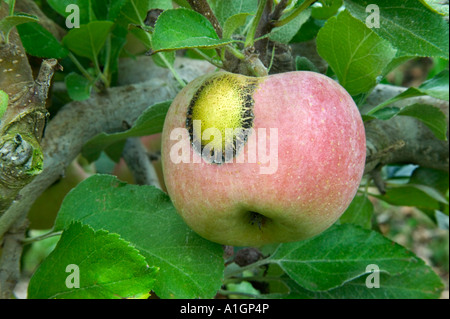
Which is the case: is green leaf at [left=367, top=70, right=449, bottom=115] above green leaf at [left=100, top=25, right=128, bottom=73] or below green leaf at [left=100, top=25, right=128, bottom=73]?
below

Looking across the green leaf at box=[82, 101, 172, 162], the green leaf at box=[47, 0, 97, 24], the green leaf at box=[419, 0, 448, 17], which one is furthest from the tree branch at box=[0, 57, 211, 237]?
the green leaf at box=[419, 0, 448, 17]

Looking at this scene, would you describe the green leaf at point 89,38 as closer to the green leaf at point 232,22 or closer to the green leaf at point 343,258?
the green leaf at point 232,22

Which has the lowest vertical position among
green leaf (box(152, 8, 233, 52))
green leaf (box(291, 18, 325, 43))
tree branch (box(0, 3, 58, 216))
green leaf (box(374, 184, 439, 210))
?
green leaf (box(374, 184, 439, 210))

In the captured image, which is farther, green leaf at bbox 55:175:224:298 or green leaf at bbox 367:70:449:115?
green leaf at bbox 367:70:449:115

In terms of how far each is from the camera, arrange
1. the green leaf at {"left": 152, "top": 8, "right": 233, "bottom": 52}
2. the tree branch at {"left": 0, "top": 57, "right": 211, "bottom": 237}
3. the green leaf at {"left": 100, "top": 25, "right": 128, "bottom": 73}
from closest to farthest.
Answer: the green leaf at {"left": 152, "top": 8, "right": 233, "bottom": 52} → the tree branch at {"left": 0, "top": 57, "right": 211, "bottom": 237} → the green leaf at {"left": 100, "top": 25, "right": 128, "bottom": 73}

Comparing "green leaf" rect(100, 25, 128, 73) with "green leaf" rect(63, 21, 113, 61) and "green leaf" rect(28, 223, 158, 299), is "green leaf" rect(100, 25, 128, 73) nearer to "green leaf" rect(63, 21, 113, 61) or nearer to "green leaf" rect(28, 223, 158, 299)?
"green leaf" rect(63, 21, 113, 61)

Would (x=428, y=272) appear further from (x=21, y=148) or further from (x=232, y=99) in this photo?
(x=21, y=148)
